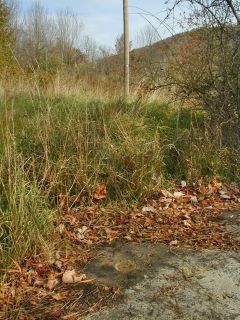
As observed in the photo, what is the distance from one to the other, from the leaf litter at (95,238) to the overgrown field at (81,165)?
0.14 metres

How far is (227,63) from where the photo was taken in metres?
5.47

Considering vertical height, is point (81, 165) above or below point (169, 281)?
above

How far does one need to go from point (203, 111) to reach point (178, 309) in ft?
13.6

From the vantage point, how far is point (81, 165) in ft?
13.6

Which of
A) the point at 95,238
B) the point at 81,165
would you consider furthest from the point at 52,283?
the point at 81,165

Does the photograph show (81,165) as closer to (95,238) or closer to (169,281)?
(95,238)

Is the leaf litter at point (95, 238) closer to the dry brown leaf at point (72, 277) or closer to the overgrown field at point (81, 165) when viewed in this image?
the dry brown leaf at point (72, 277)

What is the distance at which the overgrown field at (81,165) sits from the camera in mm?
3084

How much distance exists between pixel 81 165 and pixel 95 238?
93 cm

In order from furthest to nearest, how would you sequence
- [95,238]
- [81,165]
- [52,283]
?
1. [81,165]
2. [95,238]
3. [52,283]

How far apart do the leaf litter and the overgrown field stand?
0.45 ft

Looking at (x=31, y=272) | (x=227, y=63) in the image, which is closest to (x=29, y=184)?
(x=31, y=272)

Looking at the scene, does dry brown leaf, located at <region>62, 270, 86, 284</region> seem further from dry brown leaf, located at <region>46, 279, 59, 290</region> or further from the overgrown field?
the overgrown field

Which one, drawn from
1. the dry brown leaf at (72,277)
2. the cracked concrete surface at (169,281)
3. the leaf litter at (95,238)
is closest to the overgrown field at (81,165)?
the leaf litter at (95,238)
